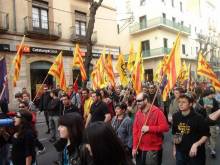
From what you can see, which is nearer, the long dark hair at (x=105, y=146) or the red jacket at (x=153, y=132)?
the long dark hair at (x=105, y=146)

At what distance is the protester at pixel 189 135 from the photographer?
14.2 feet

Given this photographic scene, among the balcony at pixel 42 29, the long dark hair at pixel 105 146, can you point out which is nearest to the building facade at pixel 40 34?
the balcony at pixel 42 29

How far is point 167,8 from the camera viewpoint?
3847cm

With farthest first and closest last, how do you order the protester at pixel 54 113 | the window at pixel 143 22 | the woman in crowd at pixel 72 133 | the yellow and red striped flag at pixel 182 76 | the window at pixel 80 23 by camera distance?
the window at pixel 143 22 < the window at pixel 80 23 < the yellow and red striped flag at pixel 182 76 < the protester at pixel 54 113 < the woman in crowd at pixel 72 133

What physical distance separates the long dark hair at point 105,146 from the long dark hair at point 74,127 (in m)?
0.68

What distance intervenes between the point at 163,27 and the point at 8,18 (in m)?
21.6

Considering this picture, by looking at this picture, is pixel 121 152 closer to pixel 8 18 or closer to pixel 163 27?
pixel 8 18

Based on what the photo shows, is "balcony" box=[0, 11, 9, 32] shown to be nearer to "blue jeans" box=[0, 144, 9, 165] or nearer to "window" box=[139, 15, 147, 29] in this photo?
"blue jeans" box=[0, 144, 9, 165]

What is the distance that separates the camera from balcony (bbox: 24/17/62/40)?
62.6 feet

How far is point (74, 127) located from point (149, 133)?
2.21m

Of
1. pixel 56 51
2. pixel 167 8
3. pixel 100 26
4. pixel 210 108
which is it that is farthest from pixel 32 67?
pixel 167 8

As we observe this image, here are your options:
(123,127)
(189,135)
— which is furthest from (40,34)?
(189,135)

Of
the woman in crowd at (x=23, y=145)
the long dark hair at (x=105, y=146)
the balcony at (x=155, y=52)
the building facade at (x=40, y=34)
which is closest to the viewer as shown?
the long dark hair at (x=105, y=146)

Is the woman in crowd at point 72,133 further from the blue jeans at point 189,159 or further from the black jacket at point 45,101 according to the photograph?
the black jacket at point 45,101
